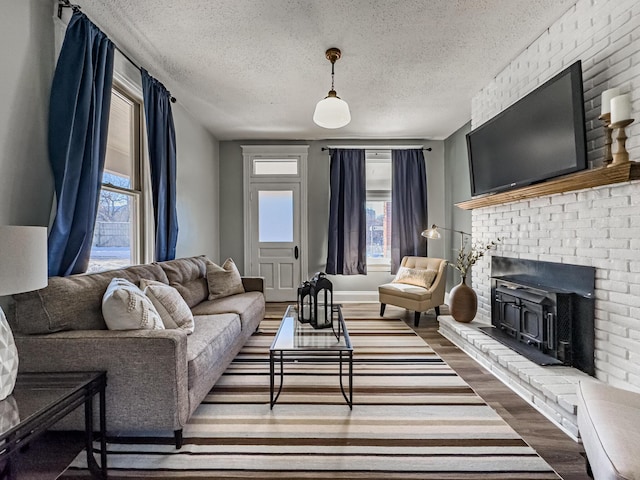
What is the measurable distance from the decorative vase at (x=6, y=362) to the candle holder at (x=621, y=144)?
2973 millimetres

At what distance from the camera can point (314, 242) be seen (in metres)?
5.34

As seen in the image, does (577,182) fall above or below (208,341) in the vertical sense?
above

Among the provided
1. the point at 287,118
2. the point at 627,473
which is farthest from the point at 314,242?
the point at 627,473

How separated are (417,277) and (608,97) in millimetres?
2757

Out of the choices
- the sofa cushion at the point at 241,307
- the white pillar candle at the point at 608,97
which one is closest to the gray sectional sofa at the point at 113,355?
the sofa cushion at the point at 241,307

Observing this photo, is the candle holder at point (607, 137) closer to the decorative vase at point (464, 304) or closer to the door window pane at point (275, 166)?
the decorative vase at point (464, 304)

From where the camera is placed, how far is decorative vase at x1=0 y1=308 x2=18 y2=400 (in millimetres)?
1226

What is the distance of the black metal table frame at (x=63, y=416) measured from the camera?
1089mm

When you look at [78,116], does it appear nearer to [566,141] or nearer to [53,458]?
[53,458]

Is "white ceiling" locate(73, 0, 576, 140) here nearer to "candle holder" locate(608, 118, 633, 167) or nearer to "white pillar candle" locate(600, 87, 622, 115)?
"white pillar candle" locate(600, 87, 622, 115)

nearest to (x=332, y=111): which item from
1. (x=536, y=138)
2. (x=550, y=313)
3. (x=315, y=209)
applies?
(x=536, y=138)

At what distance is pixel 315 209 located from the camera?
17.4 feet

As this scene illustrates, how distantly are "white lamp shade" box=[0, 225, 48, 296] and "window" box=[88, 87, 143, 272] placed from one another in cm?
135

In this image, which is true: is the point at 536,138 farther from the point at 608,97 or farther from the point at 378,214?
the point at 378,214
